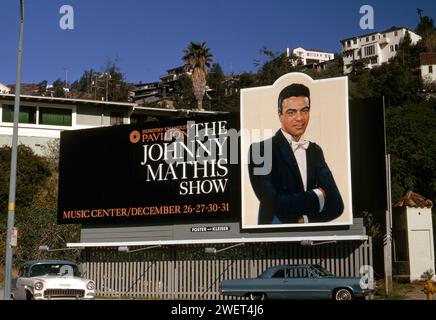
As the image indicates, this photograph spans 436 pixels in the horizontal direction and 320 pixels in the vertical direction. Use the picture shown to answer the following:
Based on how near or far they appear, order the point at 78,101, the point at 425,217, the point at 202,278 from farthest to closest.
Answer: the point at 78,101 < the point at 425,217 < the point at 202,278

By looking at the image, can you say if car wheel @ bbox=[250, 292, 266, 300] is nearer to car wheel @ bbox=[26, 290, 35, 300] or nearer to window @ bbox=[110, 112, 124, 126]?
car wheel @ bbox=[26, 290, 35, 300]

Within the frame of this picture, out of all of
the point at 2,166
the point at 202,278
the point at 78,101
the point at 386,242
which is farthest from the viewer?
the point at 78,101

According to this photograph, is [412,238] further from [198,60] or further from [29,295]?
[198,60]

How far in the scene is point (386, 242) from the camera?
2350 centimetres

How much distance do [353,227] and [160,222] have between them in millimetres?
8144

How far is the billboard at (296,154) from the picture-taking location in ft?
78.4

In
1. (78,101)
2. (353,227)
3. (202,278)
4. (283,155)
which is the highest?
(78,101)

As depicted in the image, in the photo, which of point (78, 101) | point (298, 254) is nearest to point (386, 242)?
point (298, 254)

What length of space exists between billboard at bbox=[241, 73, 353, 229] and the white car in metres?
8.02

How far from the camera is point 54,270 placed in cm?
1962

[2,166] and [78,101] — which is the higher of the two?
[78,101]

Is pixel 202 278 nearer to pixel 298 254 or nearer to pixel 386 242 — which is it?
pixel 298 254

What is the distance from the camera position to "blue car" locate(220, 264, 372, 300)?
786 inches

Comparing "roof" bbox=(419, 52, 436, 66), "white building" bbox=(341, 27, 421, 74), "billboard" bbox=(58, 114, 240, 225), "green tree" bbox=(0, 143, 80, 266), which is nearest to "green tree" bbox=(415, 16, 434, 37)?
"white building" bbox=(341, 27, 421, 74)
